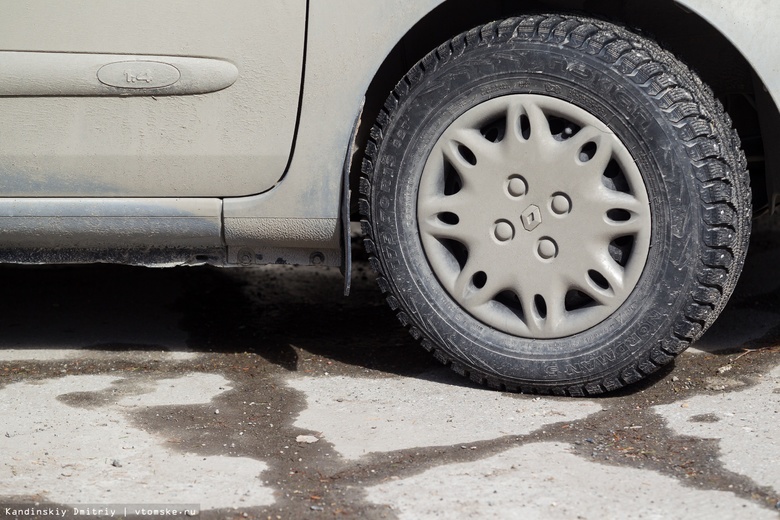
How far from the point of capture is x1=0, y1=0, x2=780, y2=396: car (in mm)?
2723

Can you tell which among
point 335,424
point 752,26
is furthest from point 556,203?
point 335,424

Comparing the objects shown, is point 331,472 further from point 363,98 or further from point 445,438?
point 363,98

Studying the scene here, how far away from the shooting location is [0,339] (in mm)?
3574

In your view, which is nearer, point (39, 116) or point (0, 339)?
point (39, 116)

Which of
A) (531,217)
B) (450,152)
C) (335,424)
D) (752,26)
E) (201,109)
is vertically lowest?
(335,424)

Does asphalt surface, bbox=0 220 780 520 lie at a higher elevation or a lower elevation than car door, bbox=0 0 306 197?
lower

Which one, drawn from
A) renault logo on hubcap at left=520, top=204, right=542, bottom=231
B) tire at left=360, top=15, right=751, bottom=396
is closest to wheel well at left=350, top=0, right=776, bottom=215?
tire at left=360, top=15, right=751, bottom=396

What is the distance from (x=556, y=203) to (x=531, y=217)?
0.08 meters

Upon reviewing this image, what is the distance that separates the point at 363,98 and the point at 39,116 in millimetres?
930

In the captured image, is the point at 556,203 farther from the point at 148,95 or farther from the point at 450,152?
the point at 148,95

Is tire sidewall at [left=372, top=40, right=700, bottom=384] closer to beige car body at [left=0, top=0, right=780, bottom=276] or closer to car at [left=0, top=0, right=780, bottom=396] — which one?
car at [left=0, top=0, right=780, bottom=396]

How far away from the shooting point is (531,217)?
9.21ft

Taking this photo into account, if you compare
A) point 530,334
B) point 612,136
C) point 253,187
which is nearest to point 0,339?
point 253,187

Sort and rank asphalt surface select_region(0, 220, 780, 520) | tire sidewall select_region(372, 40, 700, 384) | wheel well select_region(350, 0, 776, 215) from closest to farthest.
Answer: asphalt surface select_region(0, 220, 780, 520) < tire sidewall select_region(372, 40, 700, 384) < wheel well select_region(350, 0, 776, 215)
